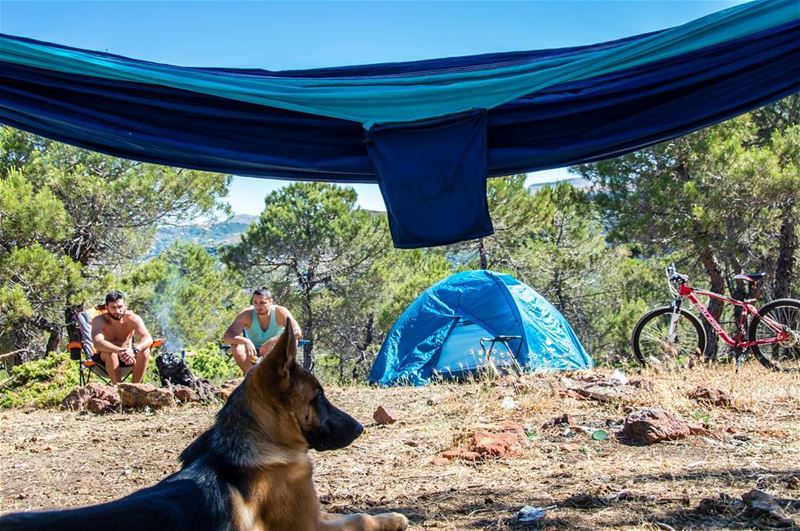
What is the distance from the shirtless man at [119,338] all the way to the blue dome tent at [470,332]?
292 centimetres

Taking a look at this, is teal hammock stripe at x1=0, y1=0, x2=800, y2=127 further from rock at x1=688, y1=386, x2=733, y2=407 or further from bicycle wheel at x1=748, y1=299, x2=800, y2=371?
bicycle wheel at x1=748, y1=299, x2=800, y2=371

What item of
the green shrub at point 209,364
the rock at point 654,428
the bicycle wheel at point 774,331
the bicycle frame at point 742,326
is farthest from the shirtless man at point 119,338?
the bicycle wheel at point 774,331

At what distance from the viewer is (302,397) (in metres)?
2.62

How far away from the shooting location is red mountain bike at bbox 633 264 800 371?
7.21 meters

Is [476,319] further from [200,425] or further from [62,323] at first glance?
[62,323]

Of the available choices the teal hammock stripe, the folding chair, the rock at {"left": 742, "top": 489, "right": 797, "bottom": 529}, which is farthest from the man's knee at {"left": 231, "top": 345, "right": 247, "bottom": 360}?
the rock at {"left": 742, "top": 489, "right": 797, "bottom": 529}

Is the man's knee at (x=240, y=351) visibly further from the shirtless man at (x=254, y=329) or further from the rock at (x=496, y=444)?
the rock at (x=496, y=444)

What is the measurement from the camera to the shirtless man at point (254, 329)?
671 cm

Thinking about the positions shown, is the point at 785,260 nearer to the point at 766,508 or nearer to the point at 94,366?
the point at 94,366


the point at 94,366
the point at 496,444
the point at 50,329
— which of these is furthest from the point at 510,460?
the point at 50,329

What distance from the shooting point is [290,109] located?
3049 millimetres

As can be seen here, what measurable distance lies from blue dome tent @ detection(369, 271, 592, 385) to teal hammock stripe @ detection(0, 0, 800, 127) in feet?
19.0

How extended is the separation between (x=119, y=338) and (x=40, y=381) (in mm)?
1612

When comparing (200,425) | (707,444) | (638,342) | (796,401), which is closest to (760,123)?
(638,342)
